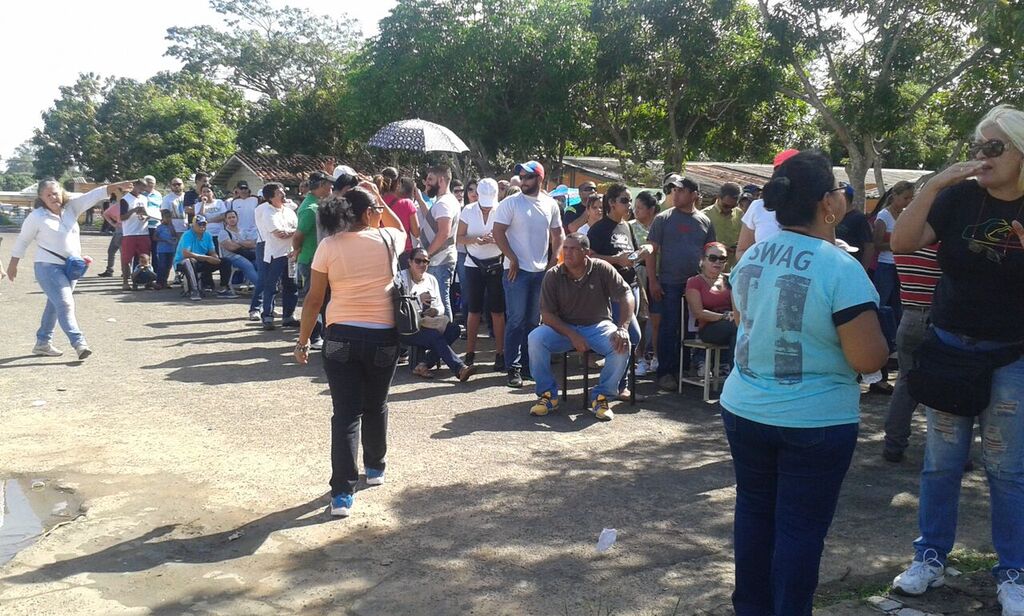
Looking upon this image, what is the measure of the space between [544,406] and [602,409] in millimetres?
462

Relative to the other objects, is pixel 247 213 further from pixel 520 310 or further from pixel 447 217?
pixel 520 310

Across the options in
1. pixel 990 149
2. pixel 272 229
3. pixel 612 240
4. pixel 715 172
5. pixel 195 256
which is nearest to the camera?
pixel 990 149

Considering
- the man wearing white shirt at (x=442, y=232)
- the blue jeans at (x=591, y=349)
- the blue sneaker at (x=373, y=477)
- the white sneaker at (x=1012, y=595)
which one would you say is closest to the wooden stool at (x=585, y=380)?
the blue jeans at (x=591, y=349)

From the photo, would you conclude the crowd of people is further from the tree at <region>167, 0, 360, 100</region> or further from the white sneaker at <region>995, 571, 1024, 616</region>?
the tree at <region>167, 0, 360, 100</region>

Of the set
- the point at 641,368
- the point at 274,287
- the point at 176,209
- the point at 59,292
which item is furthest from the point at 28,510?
the point at 176,209

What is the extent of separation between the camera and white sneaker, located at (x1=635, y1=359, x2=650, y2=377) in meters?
9.02

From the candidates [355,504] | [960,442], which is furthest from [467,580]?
[960,442]

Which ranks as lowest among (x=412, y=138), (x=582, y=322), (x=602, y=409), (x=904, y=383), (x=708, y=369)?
(x=602, y=409)

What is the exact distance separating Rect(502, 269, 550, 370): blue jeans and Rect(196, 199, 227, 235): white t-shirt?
8.18 metres

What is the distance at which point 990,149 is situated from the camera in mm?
3707

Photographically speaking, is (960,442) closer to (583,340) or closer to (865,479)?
(865,479)

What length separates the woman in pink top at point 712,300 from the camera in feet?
25.6

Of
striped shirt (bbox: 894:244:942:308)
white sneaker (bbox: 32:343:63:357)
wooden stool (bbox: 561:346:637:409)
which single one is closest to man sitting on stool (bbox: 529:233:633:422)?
wooden stool (bbox: 561:346:637:409)

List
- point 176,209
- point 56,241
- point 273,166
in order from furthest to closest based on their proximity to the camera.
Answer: point 273,166, point 176,209, point 56,241
